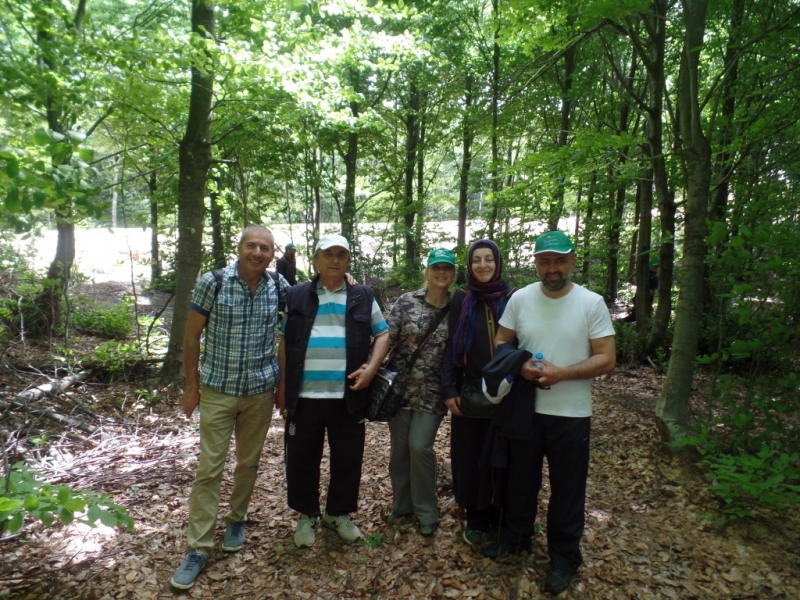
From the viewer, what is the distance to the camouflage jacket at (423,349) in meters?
3.25

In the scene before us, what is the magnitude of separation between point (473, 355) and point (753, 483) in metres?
2.13

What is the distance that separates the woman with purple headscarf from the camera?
10.0 ft

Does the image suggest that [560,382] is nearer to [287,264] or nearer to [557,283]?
[557,283]

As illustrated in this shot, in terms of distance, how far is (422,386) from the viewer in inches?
128

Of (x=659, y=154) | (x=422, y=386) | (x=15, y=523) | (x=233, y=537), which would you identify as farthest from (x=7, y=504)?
(x=659, y=154)

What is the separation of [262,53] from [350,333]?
4.50 m

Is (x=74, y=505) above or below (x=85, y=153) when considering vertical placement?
below

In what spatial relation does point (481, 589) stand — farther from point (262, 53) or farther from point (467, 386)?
point (262, 53)

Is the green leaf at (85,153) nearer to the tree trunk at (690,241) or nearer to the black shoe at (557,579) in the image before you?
the black shoe at (557,579)

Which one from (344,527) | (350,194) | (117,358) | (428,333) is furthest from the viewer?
(350,194)

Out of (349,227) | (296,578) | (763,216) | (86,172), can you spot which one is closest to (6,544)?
(296,578)

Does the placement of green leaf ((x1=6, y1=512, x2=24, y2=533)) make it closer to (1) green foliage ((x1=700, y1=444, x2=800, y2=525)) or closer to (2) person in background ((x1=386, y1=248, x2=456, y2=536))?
(2) person in background ((x1=386, y1=248, x2=456, y2=536))

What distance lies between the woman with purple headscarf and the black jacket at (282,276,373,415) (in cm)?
60

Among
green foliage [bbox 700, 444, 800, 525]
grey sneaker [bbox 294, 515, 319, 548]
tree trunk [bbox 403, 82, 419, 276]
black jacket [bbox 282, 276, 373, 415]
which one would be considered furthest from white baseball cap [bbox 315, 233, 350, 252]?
tree trunk [bbox 403, 82, 419, 276]
